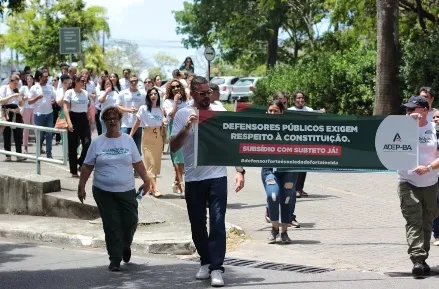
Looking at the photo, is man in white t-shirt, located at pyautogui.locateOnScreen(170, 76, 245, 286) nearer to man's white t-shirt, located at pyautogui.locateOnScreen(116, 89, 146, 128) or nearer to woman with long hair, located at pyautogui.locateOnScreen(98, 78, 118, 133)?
man's white t-shirt, located at pyautogui.locateOnScreen(116, 89, 146, 128)

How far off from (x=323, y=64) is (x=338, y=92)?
4.10ft

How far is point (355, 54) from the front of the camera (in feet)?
90.0

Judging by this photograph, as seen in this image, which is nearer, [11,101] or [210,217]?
[210,217]

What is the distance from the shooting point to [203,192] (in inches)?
351

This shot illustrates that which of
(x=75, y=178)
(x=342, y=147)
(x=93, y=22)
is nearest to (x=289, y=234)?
(x=342, y=147)

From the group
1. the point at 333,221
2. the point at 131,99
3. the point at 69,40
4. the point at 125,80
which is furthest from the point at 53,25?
the point at 333,221

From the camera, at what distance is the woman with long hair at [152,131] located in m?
15.0

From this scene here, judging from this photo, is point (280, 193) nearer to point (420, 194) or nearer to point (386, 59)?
point (420, 194)

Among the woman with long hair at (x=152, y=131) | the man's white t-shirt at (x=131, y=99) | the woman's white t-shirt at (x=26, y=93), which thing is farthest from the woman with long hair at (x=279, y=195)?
the woman's white t-shirt at (x=26, y=93)

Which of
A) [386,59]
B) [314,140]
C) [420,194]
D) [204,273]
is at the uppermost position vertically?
[386,59]

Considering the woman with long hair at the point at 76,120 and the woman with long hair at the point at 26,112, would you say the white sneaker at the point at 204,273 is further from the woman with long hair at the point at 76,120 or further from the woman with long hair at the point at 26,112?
the woman with long hair at the point at 26,112

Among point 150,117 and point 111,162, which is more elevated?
point 150,117

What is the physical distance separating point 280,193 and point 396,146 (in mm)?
2376

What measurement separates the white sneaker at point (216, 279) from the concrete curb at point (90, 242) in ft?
6.65
